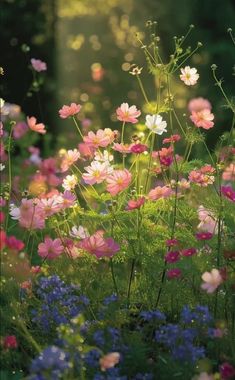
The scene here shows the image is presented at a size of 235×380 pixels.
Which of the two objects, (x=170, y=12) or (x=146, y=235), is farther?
(x=170, y=12)

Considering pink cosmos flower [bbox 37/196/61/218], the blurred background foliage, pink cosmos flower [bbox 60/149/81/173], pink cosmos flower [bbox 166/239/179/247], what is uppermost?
pink cosmos flower [bbox 60/149/81/173]

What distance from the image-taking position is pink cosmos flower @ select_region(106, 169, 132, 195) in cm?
272

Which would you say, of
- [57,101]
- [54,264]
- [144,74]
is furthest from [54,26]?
[54,264]

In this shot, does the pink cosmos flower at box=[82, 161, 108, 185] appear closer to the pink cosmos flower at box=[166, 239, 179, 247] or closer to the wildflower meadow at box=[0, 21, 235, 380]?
the wildflower meadow at box=[0, 21, 235, 380]

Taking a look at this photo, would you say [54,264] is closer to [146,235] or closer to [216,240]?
[146,235]

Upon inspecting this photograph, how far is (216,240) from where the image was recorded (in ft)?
9.42

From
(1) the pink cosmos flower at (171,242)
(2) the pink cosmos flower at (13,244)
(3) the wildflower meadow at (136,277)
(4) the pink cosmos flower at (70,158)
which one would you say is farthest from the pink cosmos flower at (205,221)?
(2) the pink cosmos flower at (13,244)

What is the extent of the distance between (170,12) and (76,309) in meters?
7.22

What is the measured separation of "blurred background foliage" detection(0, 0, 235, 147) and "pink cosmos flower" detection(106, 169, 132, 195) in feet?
15.3

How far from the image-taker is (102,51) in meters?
9.28

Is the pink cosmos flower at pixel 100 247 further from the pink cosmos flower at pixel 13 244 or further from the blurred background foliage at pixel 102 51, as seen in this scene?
the blurred background foliage at pixel 102 51

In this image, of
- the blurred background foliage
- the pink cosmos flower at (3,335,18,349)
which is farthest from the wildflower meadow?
the blurred background foliage

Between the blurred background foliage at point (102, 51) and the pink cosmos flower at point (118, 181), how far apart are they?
15.3 ft

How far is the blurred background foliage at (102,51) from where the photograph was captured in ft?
25.1
